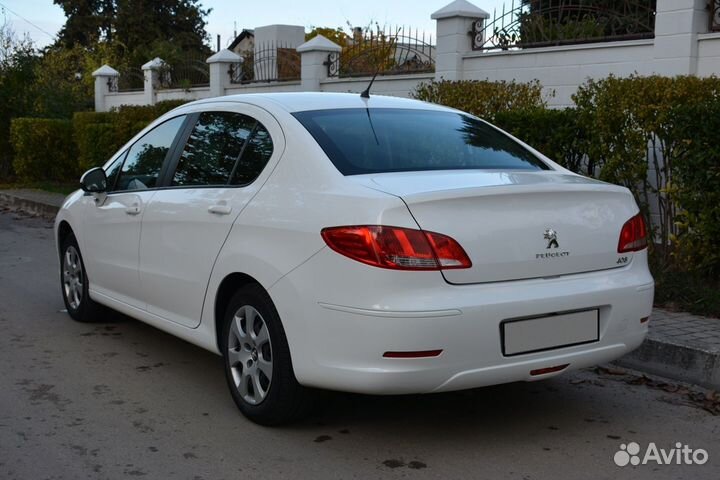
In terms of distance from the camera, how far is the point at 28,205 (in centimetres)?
1500

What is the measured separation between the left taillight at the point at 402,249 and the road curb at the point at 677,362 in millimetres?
2226

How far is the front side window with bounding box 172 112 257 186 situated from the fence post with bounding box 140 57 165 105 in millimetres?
18196

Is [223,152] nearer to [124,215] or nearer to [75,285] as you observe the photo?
[124,215]

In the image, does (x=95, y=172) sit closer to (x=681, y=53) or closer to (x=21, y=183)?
(x=681, y=53)

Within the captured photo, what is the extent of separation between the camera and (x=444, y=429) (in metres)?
4.41

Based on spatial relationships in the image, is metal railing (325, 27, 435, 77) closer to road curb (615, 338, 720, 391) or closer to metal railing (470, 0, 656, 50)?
metal railing (470, 0, 656, 50)

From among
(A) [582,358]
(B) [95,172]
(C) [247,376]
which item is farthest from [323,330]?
(B) [95,172]

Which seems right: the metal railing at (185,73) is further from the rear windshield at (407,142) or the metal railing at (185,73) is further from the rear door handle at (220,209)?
the rear door handle at (220,209)

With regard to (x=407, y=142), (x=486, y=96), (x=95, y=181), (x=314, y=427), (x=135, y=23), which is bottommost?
(x=314, y=427)

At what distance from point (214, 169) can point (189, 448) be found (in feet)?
5.05

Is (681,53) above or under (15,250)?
above

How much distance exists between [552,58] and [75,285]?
22.1 ft

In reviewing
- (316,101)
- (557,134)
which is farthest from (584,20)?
(316,101)

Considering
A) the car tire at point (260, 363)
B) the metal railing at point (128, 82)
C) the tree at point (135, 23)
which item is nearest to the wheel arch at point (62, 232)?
the car tire at point (260, 363)
